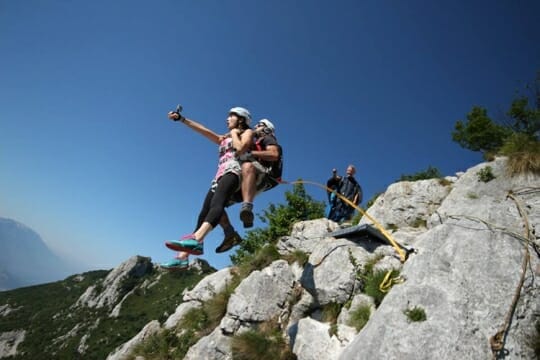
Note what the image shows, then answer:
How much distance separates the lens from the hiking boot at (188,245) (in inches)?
157

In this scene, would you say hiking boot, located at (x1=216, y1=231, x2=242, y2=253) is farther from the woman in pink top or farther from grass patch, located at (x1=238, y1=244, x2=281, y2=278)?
grass patch, located at (x1=238, y1=244, x2=281, y2=278)

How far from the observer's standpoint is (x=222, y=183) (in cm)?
452

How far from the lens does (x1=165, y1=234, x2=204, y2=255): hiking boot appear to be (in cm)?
398

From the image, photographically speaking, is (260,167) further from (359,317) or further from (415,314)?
Answer: (359,317)

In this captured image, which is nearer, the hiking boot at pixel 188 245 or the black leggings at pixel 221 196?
the hiking boot at pixel 188 245

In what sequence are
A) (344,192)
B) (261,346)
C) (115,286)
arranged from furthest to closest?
(115,286), (344,192), (261,346)

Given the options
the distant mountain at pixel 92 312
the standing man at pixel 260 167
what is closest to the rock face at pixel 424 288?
the standing man at pixel 260 167

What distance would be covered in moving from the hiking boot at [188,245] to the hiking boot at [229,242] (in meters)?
1.22

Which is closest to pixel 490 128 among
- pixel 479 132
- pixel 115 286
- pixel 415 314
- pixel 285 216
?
pixel 479 132

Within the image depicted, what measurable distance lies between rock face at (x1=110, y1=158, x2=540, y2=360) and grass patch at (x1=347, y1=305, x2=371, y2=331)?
71 millimetres

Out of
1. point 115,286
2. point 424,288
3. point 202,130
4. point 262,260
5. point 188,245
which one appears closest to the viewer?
point 188,245

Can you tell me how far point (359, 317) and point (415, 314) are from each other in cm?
150

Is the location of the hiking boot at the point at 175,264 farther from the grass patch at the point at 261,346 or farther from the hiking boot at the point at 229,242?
the grass patch at the point at 261,346

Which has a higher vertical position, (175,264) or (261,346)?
(175,264)
